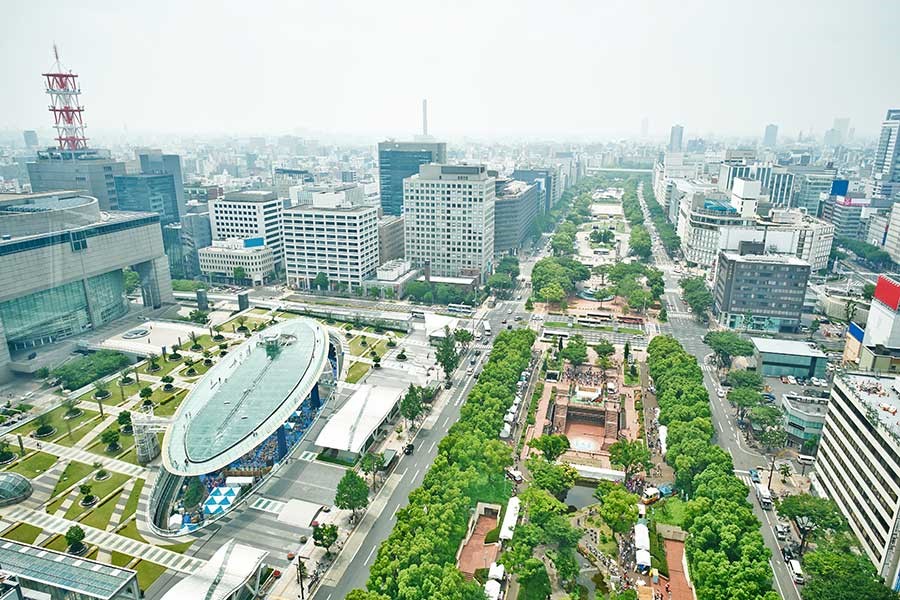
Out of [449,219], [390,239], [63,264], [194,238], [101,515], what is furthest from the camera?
[390,239]

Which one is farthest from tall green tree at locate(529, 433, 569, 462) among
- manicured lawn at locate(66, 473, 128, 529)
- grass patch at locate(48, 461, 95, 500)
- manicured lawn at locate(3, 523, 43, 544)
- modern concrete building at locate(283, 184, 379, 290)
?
modern concrete building at locate(283, 184, 379, 290)

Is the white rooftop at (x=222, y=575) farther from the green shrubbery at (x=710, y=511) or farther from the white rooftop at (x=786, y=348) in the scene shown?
the white rooftop at (x=786, y=348)

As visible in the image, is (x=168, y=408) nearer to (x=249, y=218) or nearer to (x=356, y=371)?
(x=356, y=371)

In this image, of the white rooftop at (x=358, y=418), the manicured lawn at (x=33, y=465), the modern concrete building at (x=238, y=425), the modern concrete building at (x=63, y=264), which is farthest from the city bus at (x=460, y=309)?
the manicured lawn at (x=33, y=465)

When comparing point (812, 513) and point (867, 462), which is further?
point (812, 513)

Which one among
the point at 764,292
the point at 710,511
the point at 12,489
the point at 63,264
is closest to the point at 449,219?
the point at 764,292
